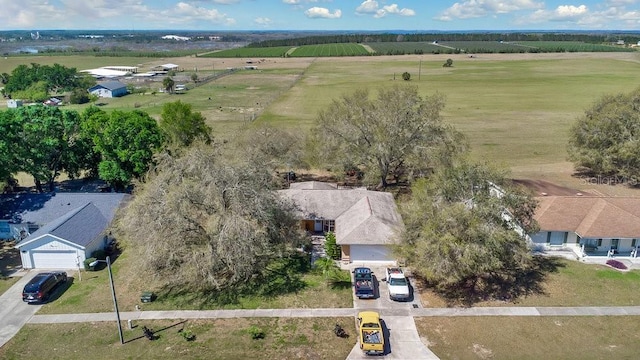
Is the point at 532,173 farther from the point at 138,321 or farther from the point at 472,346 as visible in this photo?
the point at 138,321

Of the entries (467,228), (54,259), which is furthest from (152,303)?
(467,228)

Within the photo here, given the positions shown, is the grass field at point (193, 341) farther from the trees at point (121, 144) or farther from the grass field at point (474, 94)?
the trees at point (121, 144)

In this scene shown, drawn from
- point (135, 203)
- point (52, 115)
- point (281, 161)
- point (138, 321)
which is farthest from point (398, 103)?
point (52, 115)

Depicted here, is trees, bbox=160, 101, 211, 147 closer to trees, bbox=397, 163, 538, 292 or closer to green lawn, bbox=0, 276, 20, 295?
green lawn, bbox=0, 276, 20, 295

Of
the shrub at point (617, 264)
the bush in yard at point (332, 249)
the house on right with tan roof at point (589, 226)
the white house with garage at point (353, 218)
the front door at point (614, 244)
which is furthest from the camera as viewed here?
the front door at point (614, 244)

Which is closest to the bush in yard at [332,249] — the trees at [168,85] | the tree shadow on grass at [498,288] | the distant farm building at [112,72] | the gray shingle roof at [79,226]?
the tree shadow on grass at [498,288]

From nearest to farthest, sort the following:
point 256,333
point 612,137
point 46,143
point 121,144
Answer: point 256,333, point 46,143, point 121,144, point 612,137

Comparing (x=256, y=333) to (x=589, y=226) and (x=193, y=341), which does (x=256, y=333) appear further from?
(x=589, y=226)
